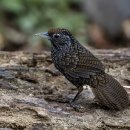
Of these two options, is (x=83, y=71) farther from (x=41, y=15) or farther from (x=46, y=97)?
(x=41, y=15)

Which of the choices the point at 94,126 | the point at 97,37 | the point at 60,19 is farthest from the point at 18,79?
the point at 97,37

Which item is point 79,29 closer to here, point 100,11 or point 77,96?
point 100,11

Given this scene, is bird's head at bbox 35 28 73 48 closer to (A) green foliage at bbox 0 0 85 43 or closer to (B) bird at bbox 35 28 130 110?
(B) bird at bbox 35 28 130 110

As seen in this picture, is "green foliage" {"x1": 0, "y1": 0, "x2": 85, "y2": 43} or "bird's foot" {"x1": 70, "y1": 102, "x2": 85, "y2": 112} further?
"green foliage" {"x1": 0, "y1": 0, "x2": 85, "y2": 43}

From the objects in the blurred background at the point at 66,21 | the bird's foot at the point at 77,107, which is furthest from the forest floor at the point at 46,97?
the blurred background at the point at 66,21

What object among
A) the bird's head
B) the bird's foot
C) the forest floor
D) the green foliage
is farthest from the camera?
the green foliage

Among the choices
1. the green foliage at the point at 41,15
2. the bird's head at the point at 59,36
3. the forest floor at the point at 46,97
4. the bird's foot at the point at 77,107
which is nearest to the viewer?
the forest floor at the point at 46,97

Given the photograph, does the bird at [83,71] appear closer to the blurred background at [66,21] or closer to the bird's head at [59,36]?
the bird's head at [59,36]

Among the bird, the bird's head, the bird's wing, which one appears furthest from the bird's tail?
the bird's head
